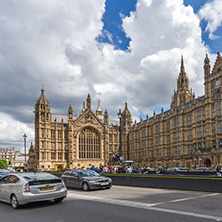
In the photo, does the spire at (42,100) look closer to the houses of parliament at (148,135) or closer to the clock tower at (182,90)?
the houses of parliament at (148,135)

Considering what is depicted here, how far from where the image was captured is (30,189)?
11008mm

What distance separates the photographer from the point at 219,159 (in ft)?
145

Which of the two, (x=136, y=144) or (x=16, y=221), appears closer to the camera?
(x=16, y=221)

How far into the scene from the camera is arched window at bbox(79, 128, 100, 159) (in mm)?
76225

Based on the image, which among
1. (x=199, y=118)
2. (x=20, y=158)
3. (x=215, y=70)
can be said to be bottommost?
(x=20, y=158)

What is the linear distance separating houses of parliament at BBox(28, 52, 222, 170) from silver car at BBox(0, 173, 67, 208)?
38.7m

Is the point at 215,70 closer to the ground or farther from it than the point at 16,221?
farther from it

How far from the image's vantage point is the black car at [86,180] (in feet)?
59.0

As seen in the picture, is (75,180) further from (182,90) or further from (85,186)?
(182,90)

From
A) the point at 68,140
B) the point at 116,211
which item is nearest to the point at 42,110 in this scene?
the point at 68,140

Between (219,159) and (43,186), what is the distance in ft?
129

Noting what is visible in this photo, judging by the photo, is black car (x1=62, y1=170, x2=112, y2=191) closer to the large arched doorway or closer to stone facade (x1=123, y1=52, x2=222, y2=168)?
stone facade (x1=123, y1=52, x2=222, y2=168)

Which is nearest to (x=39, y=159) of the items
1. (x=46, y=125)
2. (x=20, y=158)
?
(x=46, y=125)

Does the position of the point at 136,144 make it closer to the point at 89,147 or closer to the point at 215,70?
the point at 89,147
